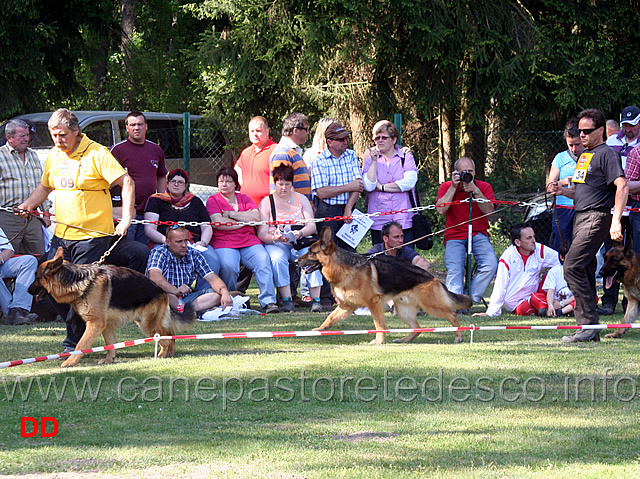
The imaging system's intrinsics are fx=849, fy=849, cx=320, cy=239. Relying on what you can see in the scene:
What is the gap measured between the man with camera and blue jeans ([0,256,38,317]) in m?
4.96

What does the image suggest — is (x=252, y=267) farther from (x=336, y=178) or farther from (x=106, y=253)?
(x=106, y=253)

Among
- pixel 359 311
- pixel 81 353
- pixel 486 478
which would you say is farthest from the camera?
pixel 359 311

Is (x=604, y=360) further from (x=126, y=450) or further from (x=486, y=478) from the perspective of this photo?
(x=126, y=450)

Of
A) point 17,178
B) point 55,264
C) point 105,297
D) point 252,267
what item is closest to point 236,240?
point 252,267

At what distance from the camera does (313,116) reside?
18.2m

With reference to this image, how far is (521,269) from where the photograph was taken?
10.2m

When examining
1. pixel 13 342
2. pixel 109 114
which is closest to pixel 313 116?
pixel 109 114

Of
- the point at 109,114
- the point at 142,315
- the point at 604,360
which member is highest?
the point at 109,114

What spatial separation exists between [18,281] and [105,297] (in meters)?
3.02

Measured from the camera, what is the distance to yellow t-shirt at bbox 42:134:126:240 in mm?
7207

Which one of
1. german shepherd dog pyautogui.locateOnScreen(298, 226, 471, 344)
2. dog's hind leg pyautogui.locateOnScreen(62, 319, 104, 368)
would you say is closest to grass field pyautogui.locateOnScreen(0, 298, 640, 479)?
dog's hind leg pyautogui.locateOnScreen(62, 319, 104, 368)

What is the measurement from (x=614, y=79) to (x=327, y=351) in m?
10.8

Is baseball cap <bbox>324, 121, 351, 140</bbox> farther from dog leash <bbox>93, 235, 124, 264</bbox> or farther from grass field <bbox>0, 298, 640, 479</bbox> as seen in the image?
dog leash <bbox>93, 235, 124, 264</bbox>

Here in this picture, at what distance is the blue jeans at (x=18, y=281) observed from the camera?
956 centimetres
